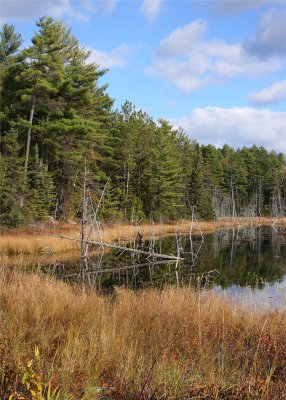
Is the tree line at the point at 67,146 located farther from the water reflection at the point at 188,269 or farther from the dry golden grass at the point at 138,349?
the dry golden grass at the point at 138,349

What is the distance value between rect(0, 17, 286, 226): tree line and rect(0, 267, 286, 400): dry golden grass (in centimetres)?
1204

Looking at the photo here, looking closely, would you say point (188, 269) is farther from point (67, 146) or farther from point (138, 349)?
point (67, 146)

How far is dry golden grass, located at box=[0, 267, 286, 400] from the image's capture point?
3.58m

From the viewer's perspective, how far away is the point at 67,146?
113 ft

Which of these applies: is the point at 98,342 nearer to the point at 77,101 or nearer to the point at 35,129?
the point at 35,129

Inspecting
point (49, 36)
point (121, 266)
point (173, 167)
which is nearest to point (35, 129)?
point (49, 36)

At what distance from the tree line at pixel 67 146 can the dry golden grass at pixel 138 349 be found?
12042mm

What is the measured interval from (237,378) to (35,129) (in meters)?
30.4

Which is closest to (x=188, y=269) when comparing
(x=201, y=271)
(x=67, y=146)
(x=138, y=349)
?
(x=201, y=271)

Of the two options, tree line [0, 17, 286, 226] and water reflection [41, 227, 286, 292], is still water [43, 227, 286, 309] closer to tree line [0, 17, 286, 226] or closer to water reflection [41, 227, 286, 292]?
water reflection [41, 227, 286, 292]

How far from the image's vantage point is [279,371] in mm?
4680

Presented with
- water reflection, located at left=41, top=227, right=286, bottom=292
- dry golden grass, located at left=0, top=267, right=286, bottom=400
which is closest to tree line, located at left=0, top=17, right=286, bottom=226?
water reflection, located at left=41, top=227, right=286, bottom=292

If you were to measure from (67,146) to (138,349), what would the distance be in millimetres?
30917

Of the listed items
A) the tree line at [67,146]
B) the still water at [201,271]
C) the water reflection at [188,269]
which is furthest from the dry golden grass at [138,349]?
the tree line at [67,146]
